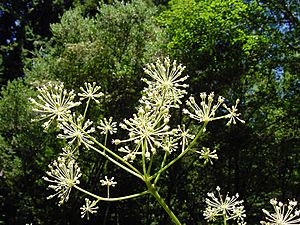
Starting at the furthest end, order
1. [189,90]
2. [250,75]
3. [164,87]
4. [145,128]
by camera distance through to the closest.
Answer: [250,75] < [189,90] < [164,87] < [145,128]

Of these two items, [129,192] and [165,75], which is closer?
[165,75]

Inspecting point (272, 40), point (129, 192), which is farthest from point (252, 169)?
point (272, 40)

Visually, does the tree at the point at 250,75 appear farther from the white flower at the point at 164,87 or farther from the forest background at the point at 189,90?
the white flower at the point at 164,87

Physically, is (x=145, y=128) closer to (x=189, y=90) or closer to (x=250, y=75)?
(x=189, y=90)

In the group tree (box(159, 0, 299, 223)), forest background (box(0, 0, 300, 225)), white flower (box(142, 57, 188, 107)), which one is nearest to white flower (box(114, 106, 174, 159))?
white flower (box(142, 57, 188, 107))

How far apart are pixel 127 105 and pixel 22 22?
16025 mm

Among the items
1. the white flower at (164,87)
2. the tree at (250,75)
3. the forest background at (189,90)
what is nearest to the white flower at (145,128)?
the white flower at (164,87)

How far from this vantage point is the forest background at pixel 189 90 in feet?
53.9

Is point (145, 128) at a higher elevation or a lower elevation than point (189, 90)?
lower

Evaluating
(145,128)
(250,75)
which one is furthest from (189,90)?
(145,128)

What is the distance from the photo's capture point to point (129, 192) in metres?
20.8

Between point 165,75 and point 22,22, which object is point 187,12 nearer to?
point 165,75

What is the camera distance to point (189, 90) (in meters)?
18.2

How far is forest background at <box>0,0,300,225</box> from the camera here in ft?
53.9
